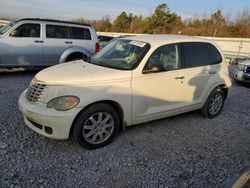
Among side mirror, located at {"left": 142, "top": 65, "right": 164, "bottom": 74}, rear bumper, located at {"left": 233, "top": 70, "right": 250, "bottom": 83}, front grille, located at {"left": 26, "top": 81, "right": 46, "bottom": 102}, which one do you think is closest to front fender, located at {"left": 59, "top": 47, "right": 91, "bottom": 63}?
front grille, located at {"left": 26, "top": 81, "right": 46, "bottom": 102}

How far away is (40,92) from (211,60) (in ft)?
11.3

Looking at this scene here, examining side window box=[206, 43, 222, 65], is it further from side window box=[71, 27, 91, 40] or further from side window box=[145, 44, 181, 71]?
side window box=[71, 27, 91, 40]

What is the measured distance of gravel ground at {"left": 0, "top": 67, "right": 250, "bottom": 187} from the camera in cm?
321

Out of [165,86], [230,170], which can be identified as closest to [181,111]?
[165,86]

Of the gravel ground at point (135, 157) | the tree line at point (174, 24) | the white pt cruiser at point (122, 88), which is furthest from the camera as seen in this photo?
the tree line at point (174, 24)

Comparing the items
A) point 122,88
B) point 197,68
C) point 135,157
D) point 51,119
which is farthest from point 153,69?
point 51,119

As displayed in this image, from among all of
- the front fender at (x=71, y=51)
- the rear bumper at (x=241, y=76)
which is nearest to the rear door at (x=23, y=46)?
the front fender at (x=71, y=51)

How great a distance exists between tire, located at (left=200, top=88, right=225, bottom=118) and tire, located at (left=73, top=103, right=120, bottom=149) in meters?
2.27

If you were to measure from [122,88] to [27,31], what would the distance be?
550 centimetres

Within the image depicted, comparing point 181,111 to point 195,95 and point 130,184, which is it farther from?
point 130,184

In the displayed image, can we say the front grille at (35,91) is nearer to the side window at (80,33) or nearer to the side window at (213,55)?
the side window at (213,55)

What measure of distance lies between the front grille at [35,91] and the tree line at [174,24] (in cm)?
3261

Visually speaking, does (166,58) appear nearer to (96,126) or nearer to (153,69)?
(153,69)

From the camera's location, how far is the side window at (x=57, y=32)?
8.48 m
